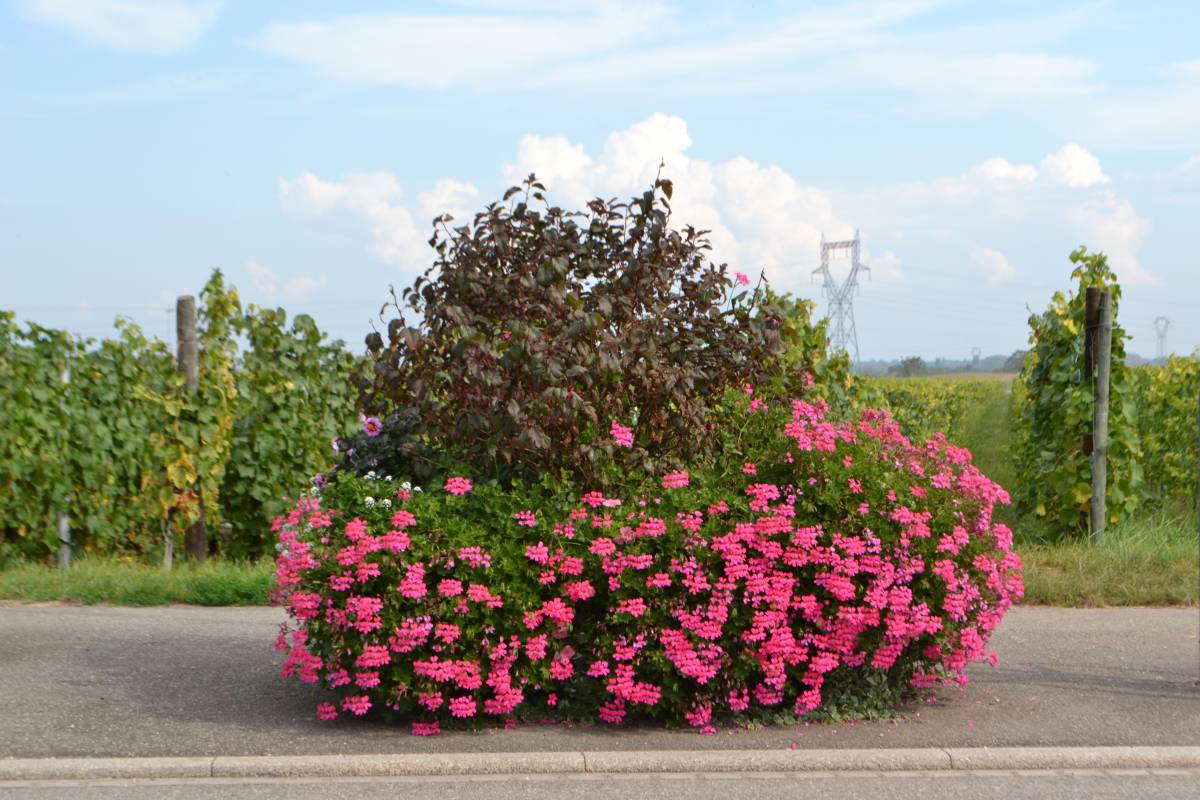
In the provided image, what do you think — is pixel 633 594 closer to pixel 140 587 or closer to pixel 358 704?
Result: pixel 358 704

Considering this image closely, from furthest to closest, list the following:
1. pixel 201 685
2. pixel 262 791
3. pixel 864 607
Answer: pixel 201 685, pixel 864 607, pixel 262 791

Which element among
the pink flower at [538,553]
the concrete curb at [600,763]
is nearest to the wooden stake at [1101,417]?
the concrete curb at [600,763]

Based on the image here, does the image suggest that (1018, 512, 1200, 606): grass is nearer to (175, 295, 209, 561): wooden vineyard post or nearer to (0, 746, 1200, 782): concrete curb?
(0, 746, 1200, 782): concrete curb

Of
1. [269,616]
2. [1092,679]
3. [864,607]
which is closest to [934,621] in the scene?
[864,607]

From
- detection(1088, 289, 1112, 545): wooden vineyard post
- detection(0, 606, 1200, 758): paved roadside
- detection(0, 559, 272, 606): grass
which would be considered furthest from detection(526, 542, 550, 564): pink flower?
detection(1088, 289, 1112, 545): wooden vineyard post

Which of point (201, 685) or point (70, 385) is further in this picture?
point (70, 385)

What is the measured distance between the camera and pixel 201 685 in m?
6.70

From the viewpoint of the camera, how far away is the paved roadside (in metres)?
5.69

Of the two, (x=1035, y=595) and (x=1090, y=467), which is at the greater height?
(x=1090, y=467)

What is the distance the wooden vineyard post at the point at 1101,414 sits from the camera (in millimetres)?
11492

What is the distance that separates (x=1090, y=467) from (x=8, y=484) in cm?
1021

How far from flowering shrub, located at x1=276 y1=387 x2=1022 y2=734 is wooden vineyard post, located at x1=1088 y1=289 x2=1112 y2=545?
576cm

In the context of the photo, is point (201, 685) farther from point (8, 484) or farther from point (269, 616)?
point (8, 484)

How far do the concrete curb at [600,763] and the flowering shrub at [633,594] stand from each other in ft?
1.37
